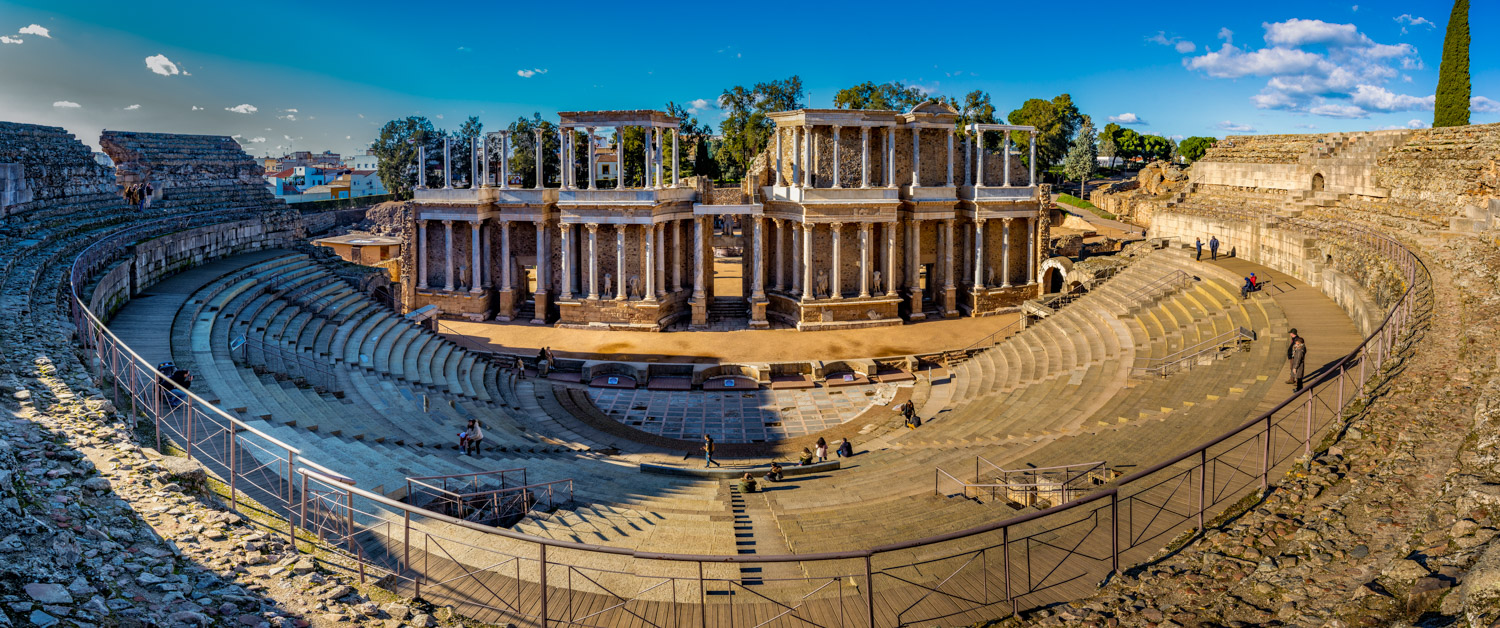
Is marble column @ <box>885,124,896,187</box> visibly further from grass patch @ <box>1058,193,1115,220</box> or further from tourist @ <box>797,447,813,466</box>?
grass patch @ <box>1058,193,1115,220</box>

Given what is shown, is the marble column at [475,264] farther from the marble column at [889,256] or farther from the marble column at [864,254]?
the marble column at [889,256]

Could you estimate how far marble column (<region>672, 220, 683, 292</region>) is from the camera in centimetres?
3997

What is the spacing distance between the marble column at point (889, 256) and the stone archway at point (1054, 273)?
825cm

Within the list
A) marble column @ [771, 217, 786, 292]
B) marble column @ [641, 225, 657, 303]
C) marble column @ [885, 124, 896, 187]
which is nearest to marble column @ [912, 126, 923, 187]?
marble column @ [885, 124, 896, 187]

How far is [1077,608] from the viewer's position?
889cm

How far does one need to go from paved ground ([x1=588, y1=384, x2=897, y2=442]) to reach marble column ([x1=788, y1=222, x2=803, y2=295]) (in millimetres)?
10028

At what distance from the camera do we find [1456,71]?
117 feet

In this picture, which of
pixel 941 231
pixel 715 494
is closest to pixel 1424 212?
pixel 941 231

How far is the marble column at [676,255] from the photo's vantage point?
40.0 m

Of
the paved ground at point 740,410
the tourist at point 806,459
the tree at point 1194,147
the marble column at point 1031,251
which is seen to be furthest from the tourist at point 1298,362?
the tree at point 1194,147

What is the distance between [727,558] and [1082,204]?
230ft

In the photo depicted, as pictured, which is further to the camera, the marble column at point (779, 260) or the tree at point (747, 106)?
the tree at point (747, 106)

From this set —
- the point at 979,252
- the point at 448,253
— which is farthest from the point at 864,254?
the point at 448,253

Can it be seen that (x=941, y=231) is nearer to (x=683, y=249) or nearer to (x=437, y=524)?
(x=683, y=249)
